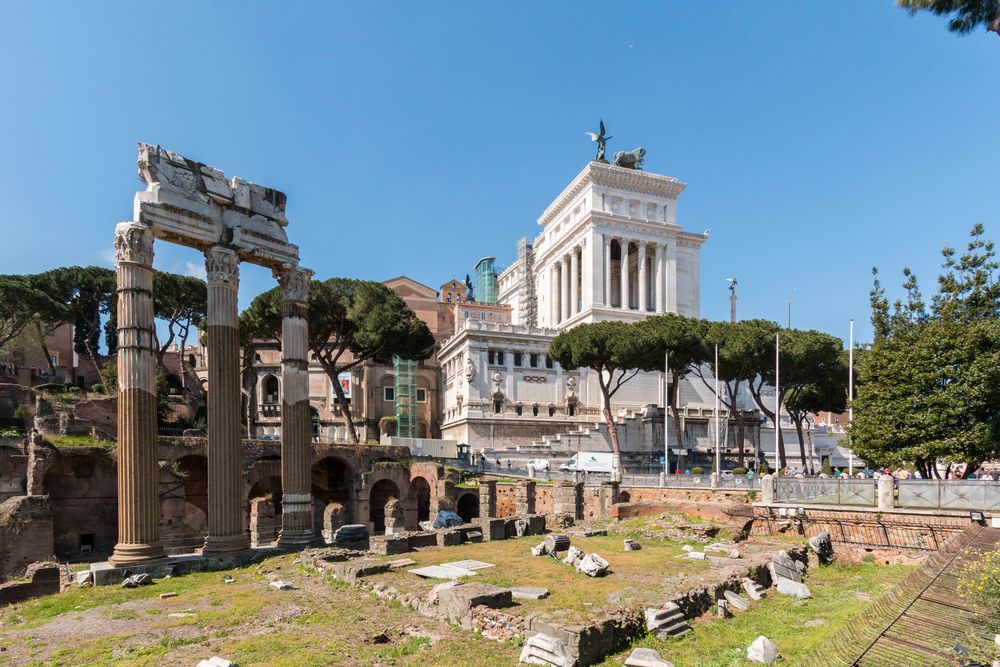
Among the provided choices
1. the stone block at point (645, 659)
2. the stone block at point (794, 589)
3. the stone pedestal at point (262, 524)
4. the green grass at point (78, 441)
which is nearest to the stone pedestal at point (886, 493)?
the stone block at point (794, 589)

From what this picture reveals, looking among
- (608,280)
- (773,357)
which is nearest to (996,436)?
(773,357)

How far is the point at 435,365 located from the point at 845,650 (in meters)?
53.1

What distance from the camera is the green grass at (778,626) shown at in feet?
27.7

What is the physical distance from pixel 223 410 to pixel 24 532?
11.8 metres

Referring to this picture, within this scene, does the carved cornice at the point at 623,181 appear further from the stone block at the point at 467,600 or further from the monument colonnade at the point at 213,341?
the stone block at the point at 467,600

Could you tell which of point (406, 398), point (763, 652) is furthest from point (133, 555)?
point (406, 398)

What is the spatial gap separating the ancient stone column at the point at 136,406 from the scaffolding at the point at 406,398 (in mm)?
37479

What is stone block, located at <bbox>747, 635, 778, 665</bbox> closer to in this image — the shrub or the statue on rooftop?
the shrub

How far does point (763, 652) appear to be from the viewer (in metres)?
8.00

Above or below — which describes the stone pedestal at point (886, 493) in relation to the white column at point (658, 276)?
below

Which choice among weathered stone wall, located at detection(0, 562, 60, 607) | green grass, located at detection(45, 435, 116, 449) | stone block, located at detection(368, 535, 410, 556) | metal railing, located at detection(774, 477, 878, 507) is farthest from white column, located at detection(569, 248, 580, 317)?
weathered stone wall, located at detection(0, 562, 60, 607)

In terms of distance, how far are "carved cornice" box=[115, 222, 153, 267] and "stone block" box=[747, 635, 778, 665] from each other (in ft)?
51.1

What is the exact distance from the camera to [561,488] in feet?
90.5

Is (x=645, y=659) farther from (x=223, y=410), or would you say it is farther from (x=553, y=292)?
(x=553, y=292)
